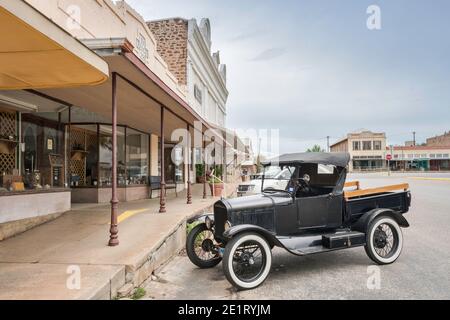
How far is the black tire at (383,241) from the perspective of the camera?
5.41 meters

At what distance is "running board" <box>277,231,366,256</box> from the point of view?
16.6 feet

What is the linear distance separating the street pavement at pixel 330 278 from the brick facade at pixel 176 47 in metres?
12.2

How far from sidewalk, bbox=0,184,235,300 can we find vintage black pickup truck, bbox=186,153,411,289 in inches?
33.8

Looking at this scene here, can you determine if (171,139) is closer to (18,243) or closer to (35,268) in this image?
(18,243)

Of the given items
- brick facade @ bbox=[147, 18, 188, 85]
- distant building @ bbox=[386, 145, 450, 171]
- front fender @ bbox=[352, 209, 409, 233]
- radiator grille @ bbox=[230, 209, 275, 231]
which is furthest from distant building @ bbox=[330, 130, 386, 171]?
radiator grille @ bbox=[230, 209, 275, 231]

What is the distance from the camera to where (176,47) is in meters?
17.0

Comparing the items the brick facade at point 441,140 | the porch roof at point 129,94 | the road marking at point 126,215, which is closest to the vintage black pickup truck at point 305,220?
the road marking at point 126,215

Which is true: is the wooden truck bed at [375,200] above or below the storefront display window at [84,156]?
below

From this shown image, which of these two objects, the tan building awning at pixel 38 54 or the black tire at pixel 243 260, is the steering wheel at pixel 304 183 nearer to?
the black tire at pixel 243 260

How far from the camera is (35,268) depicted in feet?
14.6

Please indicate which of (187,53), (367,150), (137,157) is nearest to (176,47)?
(187,53)

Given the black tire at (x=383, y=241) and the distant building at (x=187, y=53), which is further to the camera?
the distant building at (x=187, y=53)
